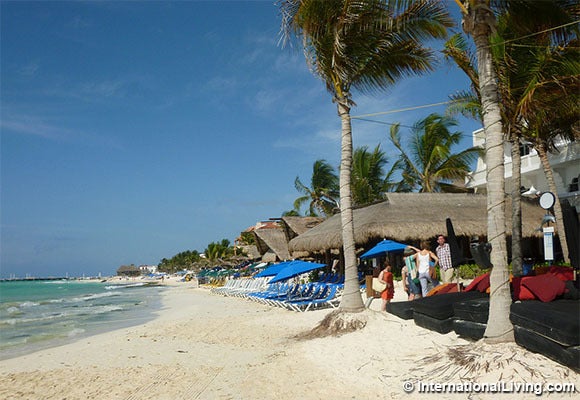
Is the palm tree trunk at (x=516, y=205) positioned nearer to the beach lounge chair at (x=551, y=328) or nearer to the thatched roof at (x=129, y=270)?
the beach lounge chair at (x=551, y=328)

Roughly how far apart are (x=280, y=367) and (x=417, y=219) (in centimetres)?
1159

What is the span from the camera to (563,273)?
225 inches

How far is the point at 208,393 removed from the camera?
5613 millimetres

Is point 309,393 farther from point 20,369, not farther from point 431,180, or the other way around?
point 431,180

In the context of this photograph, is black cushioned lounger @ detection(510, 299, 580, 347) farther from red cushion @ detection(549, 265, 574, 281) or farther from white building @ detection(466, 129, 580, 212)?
white building @ detection(466, 129, 580, 212)

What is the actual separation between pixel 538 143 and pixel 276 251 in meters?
18.9

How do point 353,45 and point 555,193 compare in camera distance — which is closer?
point 353,45

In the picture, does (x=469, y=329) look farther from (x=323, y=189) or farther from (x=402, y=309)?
(x=323, y=189)

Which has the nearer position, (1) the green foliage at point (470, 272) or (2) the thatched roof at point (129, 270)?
(1) the green foliage at point (470, 272)

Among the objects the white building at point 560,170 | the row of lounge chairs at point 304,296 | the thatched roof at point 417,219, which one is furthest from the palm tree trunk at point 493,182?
the white building at point 560,170

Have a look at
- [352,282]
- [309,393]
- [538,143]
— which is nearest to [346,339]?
[352,282]


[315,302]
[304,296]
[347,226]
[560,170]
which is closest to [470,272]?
[315,302]

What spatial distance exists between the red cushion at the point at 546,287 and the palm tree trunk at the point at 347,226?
362 centimetres

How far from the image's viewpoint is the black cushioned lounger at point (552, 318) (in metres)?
3.94
